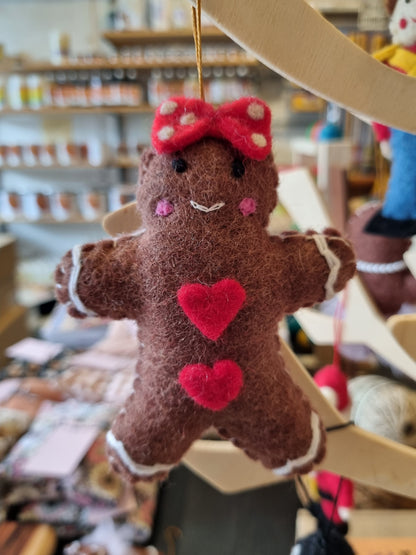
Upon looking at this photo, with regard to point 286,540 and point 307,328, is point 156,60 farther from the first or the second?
point 286,540

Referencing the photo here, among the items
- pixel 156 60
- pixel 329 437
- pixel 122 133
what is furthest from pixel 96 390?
pixel 122 133

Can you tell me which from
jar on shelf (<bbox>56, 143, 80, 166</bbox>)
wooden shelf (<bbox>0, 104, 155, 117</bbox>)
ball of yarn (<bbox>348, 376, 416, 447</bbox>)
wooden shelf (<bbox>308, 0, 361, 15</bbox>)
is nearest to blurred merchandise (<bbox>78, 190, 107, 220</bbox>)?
jar on shelf (<bbox>56, 143, 80, 166</bbox>)

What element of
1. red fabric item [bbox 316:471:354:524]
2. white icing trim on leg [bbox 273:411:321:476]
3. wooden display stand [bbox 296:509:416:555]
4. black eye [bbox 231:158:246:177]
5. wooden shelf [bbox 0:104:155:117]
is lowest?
wooden display stand [bbox 296:509:416:555]

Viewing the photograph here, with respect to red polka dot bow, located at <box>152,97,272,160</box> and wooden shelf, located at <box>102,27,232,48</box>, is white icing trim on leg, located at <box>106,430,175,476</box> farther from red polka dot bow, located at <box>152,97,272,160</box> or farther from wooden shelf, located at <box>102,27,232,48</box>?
wooden shelf, located at <box>102,27,232,48</box>

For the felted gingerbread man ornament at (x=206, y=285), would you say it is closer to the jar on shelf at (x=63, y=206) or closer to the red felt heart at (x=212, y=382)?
the red felt heart at (x=212, y=382)

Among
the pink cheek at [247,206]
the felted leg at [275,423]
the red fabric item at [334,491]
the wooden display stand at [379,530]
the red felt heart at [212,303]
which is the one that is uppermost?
the pink cheek at [247,206]

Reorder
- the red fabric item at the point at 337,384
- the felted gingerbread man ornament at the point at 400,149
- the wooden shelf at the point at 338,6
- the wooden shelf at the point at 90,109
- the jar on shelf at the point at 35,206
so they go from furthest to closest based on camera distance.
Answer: the jar on shelf at the point at 35,206 < the wooden shelf at the point at 90,109 < the wooden shelf at the point at 338,6 < the red fabric item at the point at 337,384 < the felted gingerbread man ornament at the point at 400,149

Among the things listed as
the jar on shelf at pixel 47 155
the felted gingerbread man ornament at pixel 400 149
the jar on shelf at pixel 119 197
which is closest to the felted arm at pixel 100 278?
the felted gingerbread man ornament at pixel 400 149
